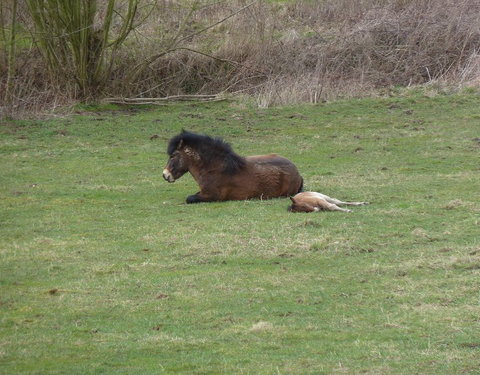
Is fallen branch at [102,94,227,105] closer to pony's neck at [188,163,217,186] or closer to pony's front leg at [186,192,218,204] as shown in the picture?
pony's neck at [188,163,217,186]

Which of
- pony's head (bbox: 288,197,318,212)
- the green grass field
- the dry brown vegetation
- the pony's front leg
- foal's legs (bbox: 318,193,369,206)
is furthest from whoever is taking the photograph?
the dry brown vegetation

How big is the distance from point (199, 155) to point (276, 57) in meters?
14.8

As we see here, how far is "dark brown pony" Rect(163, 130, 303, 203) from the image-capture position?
52.3 feet

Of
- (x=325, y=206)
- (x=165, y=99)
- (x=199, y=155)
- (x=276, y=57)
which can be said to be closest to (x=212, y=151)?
(x=199, y=155)

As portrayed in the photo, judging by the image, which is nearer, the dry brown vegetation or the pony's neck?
the pony's neck

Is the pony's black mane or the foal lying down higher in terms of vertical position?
the pony's black mane

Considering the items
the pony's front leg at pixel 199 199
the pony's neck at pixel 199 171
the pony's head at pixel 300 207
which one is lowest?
the pony's front leg at pixel 199 199

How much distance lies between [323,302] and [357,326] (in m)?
0.93

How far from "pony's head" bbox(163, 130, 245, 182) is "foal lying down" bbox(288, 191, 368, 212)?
1.73m

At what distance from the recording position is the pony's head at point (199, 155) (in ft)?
52.8

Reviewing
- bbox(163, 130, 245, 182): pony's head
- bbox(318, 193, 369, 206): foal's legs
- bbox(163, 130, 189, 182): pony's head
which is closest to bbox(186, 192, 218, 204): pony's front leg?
bbox(163, 130, 245, 182): pony's head

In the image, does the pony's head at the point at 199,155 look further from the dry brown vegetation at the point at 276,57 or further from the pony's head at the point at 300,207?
the dry brown vegetation at the point at 276,57

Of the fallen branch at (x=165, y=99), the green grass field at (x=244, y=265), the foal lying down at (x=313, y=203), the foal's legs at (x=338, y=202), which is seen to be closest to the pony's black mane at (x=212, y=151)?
the green grass field at (x=244, y=265)

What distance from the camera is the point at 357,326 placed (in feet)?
28.1
